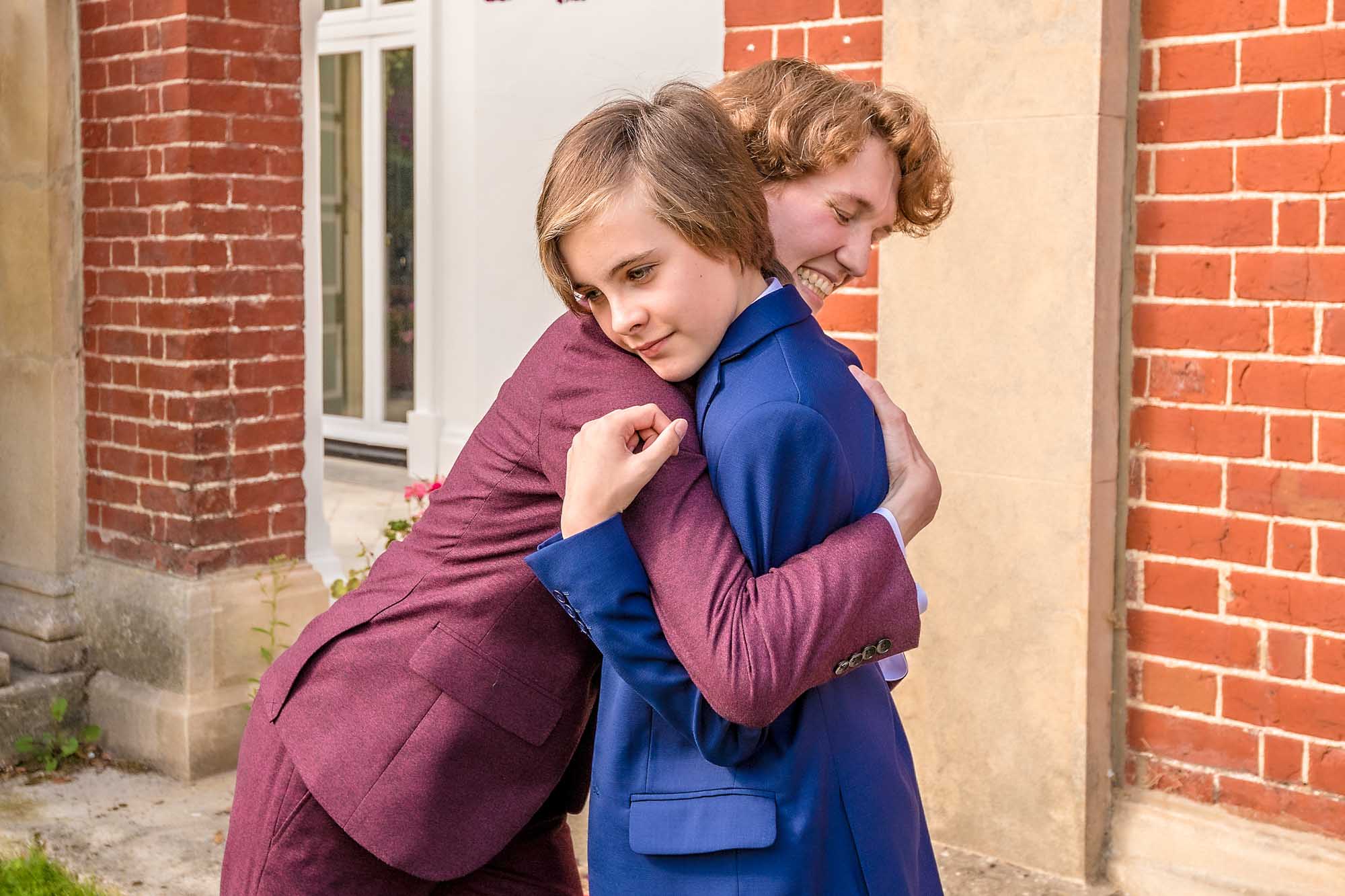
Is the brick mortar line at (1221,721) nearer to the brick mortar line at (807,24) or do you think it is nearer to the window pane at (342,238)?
the brick mortar line at (807,24)

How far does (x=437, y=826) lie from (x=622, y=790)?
1.11 ft

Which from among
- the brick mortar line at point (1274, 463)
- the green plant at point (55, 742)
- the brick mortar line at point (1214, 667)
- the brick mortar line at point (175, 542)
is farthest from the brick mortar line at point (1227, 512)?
the green plant at point (55, 742)

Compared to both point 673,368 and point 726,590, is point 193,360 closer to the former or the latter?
point 673,368

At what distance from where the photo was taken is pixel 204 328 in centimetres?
494

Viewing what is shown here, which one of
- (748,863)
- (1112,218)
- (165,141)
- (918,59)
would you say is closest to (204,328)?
(165,141)

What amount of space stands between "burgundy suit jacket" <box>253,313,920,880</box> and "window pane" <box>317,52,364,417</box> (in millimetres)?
9706

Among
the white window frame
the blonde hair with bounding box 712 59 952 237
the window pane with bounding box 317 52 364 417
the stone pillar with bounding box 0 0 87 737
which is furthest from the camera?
the window pane with bounding box 317 52 364 417

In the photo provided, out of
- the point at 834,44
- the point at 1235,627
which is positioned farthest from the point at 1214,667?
the point at 834,44

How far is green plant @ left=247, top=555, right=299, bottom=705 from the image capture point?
505 centimetres

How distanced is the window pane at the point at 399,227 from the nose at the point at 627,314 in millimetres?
9184

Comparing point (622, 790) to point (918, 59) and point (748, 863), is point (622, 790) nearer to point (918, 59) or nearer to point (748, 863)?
point (748, 863)

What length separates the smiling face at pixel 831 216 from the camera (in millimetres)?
1922

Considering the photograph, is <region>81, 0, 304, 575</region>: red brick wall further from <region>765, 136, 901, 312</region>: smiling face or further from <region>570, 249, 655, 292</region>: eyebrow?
<region>570, 249, 655, 292</region>: eyebrow

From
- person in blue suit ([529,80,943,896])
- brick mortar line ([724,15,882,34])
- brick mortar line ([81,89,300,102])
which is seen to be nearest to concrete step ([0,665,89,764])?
brick mortar line ([81,89,300,102])
